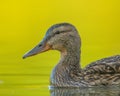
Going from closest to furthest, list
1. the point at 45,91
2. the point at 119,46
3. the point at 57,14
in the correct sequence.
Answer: the point at 45,91
the point at 119,46
the point at 57,14

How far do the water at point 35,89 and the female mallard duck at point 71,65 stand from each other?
180 mm

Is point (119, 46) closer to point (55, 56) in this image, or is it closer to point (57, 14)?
point (55, 56)

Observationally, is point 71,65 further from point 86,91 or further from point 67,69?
point 86,91

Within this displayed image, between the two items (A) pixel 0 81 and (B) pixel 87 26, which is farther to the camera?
(B) pixel 87 26

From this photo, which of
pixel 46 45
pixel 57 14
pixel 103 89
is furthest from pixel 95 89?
pixel 57 14

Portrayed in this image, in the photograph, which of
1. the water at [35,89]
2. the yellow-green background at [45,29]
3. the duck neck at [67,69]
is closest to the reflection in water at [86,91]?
the water at [35,89]

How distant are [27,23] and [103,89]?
36.4 ft

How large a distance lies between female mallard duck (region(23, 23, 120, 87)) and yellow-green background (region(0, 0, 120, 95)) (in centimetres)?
31

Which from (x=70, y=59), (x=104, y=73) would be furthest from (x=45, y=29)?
(x=104, y=73)

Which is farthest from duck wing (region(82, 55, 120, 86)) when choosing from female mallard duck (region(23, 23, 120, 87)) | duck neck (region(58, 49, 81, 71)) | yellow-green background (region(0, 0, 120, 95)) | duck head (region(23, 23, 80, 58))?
yellow-green background (region(0, 0, 120, 95))

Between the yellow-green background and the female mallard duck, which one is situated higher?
the yellow-green background

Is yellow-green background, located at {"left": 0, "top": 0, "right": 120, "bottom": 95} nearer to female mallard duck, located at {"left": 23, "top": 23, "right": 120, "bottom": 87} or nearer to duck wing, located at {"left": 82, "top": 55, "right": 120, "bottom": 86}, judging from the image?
female mallard duck, located at {"left": 23, "top": 23, "right": 120, "bottom": 87}

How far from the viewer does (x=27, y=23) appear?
2550cm

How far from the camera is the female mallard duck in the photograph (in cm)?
1482
